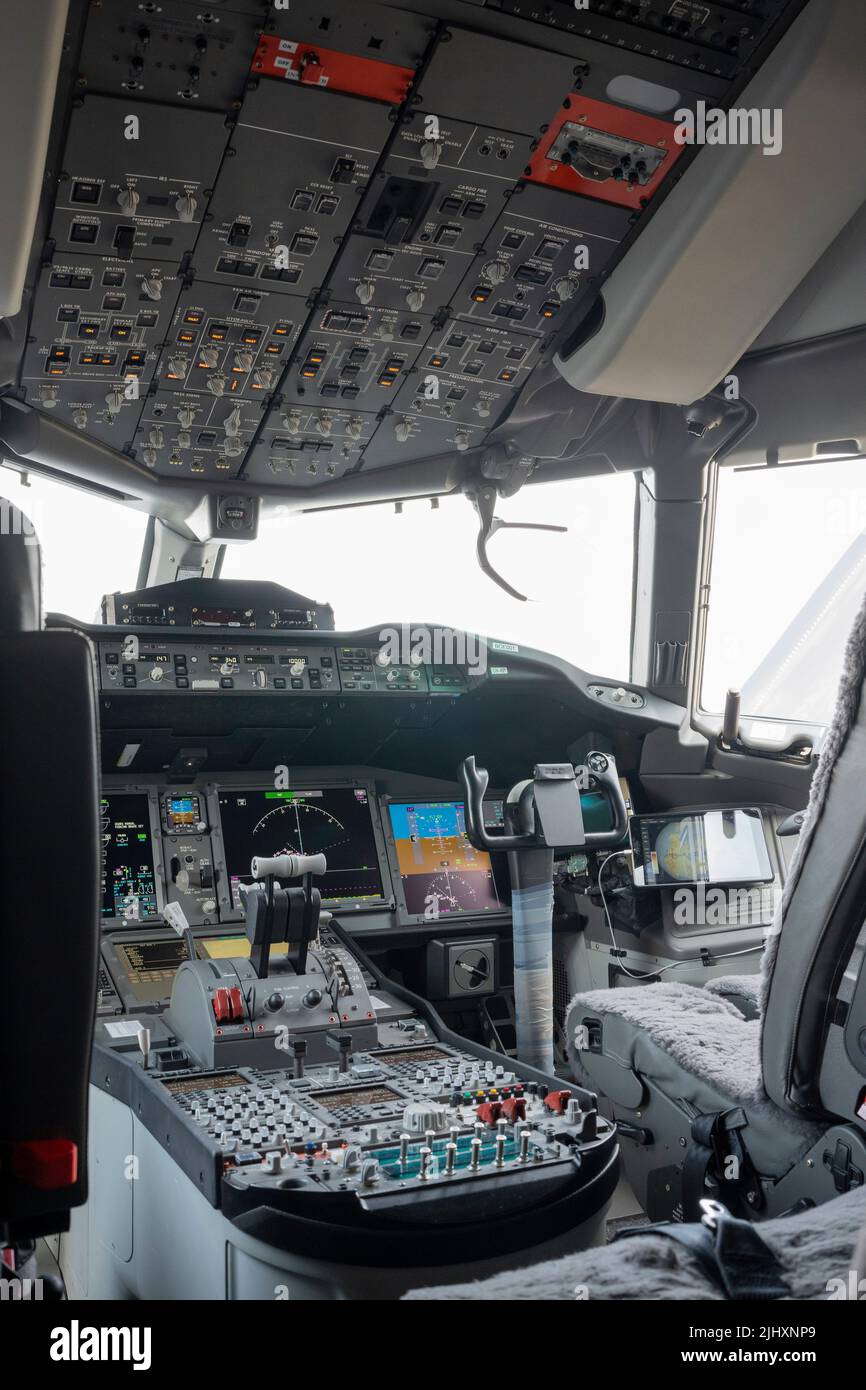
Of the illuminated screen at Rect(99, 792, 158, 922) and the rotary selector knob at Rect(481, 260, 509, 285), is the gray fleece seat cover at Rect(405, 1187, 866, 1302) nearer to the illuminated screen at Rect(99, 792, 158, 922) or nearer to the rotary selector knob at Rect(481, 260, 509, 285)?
the illuminated screen at Rect(99, 792, 158, 922)

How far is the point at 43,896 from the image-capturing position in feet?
3.69

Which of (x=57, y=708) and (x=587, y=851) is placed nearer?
(x=57, y=708)

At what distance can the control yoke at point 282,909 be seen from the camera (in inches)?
96.0

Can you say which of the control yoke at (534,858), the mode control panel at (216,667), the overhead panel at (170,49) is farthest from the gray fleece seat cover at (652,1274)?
the overhead panel at (170,49)

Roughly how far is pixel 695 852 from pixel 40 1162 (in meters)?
2.35

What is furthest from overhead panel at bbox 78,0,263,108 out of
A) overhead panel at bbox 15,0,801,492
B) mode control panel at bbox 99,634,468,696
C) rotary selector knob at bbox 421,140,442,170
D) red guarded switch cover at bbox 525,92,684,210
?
mode control panel at bbox 99,634,468,696

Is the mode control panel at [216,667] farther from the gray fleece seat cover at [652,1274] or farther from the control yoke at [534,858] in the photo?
the gray fleece seat cover at [652,1274]

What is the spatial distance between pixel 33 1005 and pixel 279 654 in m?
1.84

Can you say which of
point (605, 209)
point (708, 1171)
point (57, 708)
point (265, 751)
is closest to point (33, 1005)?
point (57, 708)

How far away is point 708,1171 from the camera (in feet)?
5.46

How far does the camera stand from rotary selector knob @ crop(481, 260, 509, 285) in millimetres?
2725

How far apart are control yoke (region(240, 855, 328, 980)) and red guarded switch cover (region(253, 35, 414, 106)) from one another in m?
1.59

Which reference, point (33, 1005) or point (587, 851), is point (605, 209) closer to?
point (587, 851)
